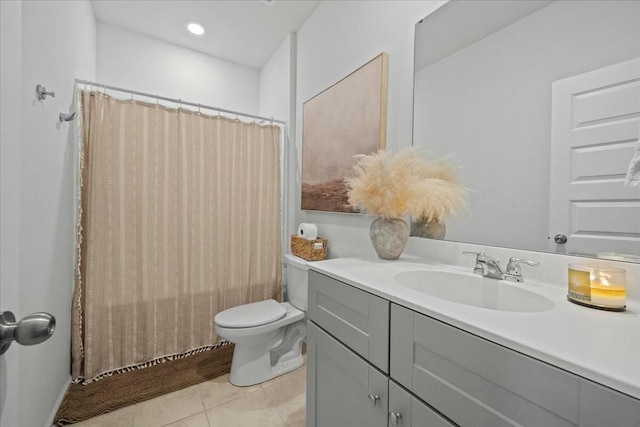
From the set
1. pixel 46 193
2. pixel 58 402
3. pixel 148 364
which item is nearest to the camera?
pixel 46 193

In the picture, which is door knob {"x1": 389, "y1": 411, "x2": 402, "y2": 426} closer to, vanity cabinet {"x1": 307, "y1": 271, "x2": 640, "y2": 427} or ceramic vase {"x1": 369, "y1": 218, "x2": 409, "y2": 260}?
vanity cabinet {"x1": 307, "y1": 271, "x2": 640, "y2": 427}

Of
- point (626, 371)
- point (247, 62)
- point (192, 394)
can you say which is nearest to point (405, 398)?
point (626, 371)

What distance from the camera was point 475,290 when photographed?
0.95 metres

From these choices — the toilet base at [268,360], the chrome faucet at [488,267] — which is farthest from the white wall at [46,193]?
the chrome faucet at [488,267]

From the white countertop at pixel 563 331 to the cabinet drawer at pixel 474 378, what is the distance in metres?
0.02

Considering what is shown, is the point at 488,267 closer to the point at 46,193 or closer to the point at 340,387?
the point at 340,387

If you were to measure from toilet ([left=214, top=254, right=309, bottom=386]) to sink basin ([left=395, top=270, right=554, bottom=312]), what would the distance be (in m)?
0.65

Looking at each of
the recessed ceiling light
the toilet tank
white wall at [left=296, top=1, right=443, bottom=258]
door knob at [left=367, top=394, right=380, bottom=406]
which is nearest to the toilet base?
the toilet tank

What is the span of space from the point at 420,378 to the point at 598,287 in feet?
1.62

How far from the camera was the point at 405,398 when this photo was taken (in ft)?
2.31

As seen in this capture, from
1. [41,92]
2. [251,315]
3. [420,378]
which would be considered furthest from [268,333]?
[41,92]

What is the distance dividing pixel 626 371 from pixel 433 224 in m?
0.85

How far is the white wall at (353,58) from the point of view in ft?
4.40

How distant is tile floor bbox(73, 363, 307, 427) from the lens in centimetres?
134
